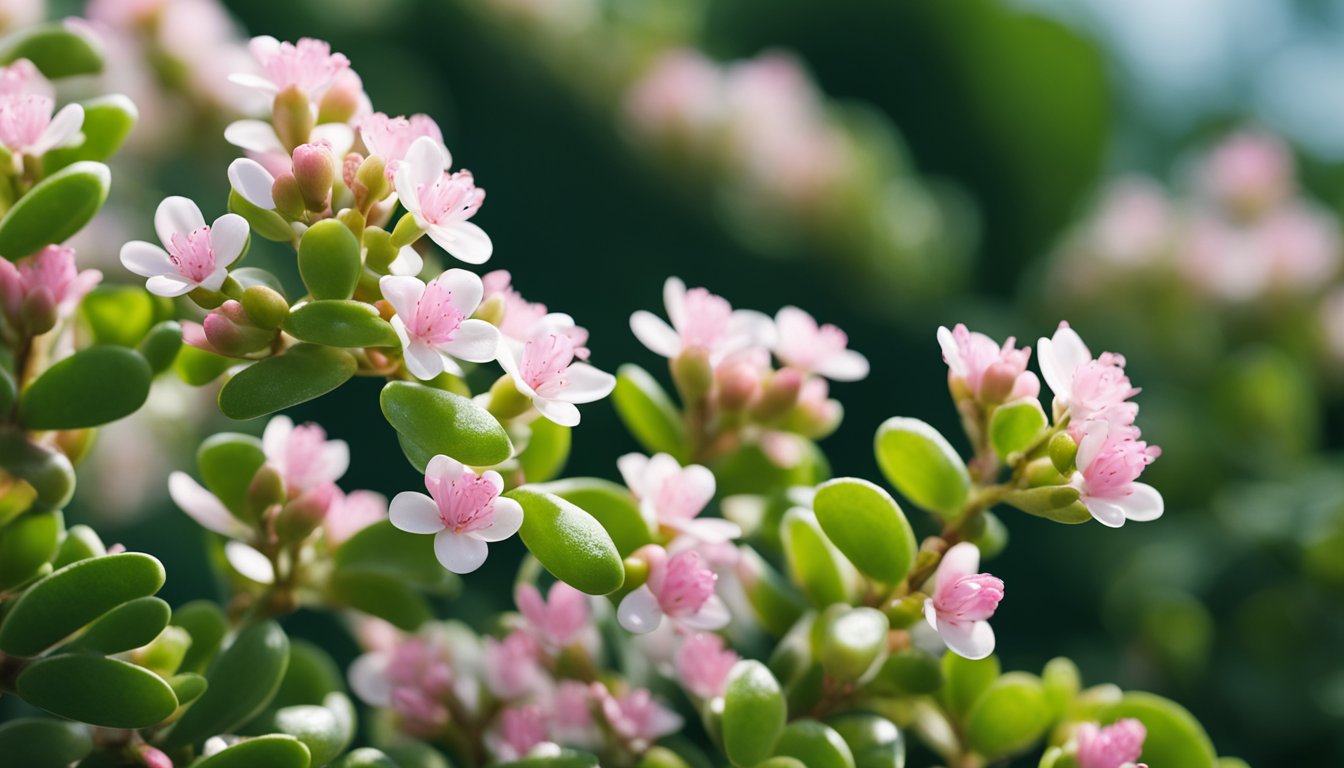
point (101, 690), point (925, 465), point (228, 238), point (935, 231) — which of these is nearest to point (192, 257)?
point (228, 238)

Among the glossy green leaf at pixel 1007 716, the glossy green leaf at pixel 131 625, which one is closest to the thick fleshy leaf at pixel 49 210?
the glossy green leaf at pixel 131 625

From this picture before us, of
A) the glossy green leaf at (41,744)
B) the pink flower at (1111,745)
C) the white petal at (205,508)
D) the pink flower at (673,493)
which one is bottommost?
the glossy green leaf at (41,744)

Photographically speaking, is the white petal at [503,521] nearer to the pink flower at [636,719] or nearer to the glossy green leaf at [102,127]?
the pink flower at [636,719]

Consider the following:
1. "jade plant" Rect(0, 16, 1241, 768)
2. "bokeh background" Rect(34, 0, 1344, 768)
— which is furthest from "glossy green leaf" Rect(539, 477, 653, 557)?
"bokeh background" Rect(34, 0, 1344, 768)

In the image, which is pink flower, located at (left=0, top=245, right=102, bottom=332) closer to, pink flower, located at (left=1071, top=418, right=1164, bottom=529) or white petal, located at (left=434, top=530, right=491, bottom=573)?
white petal, located at (left=434, top=530, right=491, bottom=573)

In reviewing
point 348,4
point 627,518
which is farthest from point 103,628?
point 348,4

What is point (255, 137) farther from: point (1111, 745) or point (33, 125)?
point (1111, 745)
